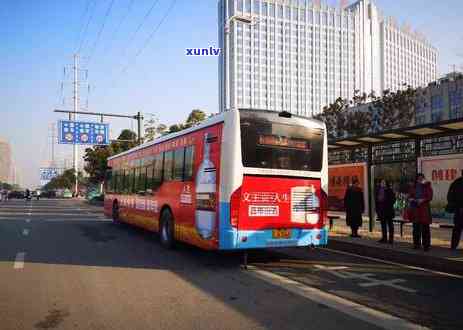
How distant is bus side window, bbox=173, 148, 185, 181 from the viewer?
11023 mm

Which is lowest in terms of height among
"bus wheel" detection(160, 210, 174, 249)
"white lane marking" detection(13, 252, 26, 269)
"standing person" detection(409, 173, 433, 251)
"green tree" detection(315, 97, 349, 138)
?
"white lane marking" detection(13, 252, 26, 269)

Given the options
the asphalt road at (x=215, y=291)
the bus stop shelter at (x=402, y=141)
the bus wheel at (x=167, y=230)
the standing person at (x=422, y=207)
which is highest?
the bus stop shelter at (x=402, y=141)

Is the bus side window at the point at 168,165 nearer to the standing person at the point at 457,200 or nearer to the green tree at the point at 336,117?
the standing person at the point at 457,200

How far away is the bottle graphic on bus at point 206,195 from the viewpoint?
9156 millimetres

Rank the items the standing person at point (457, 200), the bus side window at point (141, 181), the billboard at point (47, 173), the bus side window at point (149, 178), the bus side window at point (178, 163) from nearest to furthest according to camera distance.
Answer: the standing person at point (457, 200), the bus side window at point (178, 163), the bus side window at point (149, 178), the bus side window at point (141, 181), the billboard at point (47, 173)

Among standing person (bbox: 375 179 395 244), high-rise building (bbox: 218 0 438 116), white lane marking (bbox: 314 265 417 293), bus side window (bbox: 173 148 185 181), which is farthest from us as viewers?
high-rise building (bbox: 218 0 438 116)

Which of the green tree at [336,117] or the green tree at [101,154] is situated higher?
the green tree at [336,117]

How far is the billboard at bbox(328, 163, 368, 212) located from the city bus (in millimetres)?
8207

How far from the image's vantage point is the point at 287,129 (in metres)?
9.60

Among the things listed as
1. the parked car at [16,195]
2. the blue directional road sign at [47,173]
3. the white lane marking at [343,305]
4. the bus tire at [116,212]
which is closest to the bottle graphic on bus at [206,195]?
the white lane marking at [343,305]

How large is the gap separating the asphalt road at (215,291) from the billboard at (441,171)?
620cm

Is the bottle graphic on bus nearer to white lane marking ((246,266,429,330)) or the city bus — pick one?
the city bus

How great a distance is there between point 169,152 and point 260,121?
3.50 meters

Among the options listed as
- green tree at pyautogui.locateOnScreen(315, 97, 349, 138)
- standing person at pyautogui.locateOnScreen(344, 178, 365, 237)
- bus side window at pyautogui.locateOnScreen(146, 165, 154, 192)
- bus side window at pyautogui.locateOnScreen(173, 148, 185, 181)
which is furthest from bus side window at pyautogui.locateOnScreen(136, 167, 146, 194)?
green tree at pyautogui.locateOnScreen(315, 97, 349, 138)
